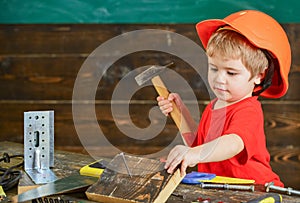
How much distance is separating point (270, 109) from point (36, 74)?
1200mm

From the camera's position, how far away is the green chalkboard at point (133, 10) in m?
2.82

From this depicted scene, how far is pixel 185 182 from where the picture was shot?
56.2 inches

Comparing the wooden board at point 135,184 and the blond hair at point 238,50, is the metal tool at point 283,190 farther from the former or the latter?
the blond hair at point 238,50

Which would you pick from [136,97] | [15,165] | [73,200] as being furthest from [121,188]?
[136,97]

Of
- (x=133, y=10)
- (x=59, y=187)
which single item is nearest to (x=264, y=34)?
(x=59, y=187)

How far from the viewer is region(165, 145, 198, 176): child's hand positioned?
1.31 m

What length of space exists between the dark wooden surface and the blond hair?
4.09ft

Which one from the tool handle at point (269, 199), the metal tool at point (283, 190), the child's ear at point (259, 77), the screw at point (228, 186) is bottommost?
the tool handle at point (269, 199)

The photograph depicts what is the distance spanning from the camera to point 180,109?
1804 mm

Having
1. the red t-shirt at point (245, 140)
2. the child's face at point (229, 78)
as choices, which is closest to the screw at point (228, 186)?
the red t-shirt at point (245, 140)

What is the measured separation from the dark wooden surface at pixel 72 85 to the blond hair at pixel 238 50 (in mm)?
1248

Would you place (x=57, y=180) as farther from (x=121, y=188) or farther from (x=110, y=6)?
(x=110, y=6)

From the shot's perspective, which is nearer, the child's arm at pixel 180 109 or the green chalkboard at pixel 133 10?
the child's arm at pixel 180 109

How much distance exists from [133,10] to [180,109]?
47.1 inches
